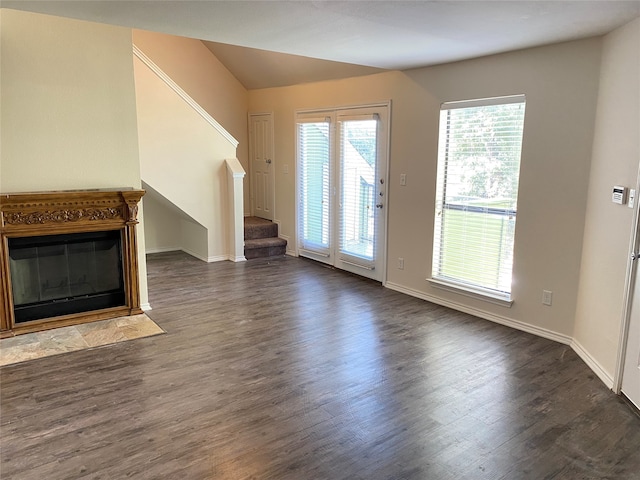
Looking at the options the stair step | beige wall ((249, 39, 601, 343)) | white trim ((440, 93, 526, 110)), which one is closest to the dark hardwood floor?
beige wall ((249, 39, 601, 343))

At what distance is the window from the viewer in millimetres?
4125

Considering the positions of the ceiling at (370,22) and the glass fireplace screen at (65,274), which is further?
the glass fireplace screen at (65,274)

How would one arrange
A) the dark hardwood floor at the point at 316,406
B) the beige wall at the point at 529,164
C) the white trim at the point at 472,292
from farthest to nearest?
the white trim at the point at 472,292
the beige wall at the point at 529,164
the dark hardwood floor at the point at 316,406

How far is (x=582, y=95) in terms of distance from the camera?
360 centimetres

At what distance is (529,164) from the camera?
3.96 m

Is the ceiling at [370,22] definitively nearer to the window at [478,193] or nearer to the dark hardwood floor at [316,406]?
the window at [478,193]

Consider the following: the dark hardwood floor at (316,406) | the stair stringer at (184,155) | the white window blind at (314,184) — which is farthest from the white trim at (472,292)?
the stair stringer at (184,155)

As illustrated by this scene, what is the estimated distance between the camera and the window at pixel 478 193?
13.5ft

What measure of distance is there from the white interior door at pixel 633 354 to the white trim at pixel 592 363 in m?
0.15

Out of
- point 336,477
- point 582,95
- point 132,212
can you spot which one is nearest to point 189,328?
point 132,212

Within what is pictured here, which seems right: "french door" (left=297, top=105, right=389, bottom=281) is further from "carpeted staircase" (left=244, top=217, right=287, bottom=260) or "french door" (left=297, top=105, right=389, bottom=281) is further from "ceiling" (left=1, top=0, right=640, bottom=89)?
"ceiling" (left=1, top=0, right=640, bottom=89)

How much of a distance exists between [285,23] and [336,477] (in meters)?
2.65

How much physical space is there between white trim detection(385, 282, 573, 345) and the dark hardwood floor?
0.11 m

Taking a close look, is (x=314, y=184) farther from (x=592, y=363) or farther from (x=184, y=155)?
(x=592, y=363)
